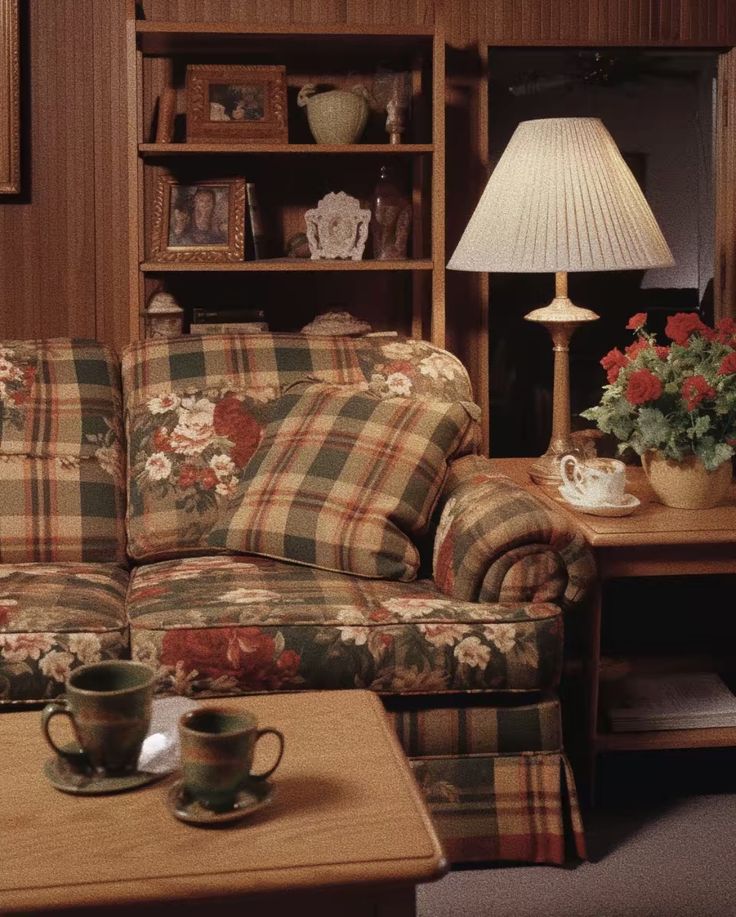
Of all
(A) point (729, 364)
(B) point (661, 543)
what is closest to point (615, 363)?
(A) point (729, 364)

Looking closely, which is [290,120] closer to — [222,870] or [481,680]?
[481,680]

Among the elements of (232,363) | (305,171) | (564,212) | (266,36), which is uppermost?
(266,36)

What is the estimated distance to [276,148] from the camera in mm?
3170

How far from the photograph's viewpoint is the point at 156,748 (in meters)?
1.56

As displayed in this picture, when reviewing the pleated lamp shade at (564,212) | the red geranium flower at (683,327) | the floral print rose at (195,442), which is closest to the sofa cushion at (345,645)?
the floral print rose at (195,442)

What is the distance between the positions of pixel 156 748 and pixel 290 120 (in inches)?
90.3

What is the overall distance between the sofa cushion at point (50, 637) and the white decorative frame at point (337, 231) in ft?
4.24

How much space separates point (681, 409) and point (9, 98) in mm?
1948

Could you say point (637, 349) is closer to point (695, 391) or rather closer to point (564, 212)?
point (695, 391)

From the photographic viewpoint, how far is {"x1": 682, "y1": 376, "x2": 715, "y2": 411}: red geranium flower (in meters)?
2.52

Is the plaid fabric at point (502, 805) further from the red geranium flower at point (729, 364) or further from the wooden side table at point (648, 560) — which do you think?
the red geranium flower at point (729, 364)

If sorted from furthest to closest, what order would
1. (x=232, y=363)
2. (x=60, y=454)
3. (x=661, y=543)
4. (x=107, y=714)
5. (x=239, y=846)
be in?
(x=232, y=363) → (x=60, y=454) → (x=661, y=543) → (x=107, y=714) → (x=239, y=846)

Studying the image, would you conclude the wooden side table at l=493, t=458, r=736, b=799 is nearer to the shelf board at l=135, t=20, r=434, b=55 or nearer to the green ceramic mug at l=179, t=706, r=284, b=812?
the green ceramic mug at l=179, t=706, r=284, b=812

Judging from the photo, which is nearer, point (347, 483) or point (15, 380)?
point (347, 483)
